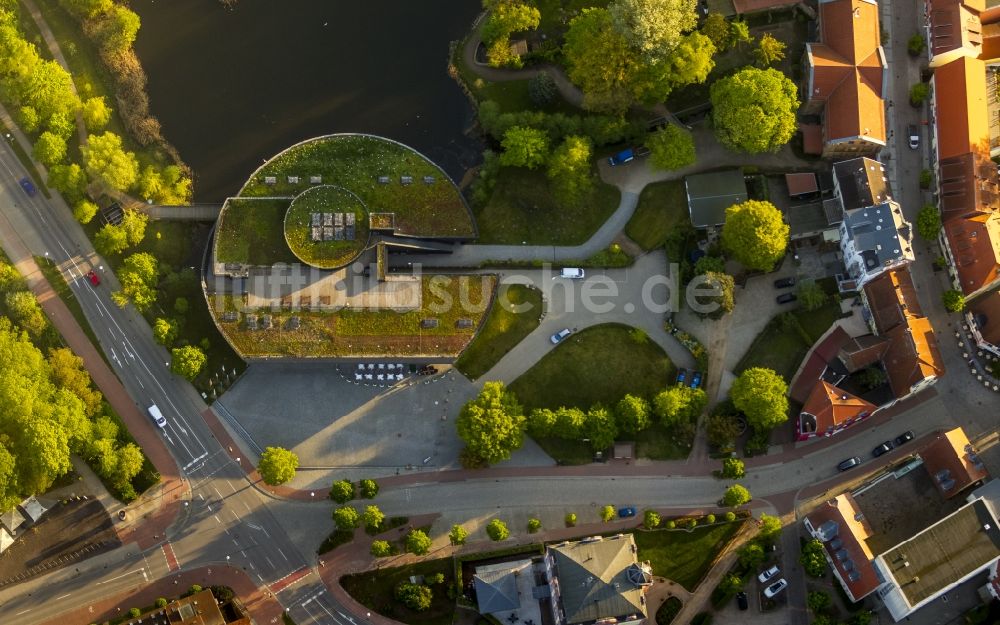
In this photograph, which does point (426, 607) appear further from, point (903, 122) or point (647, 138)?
point (903, 122)

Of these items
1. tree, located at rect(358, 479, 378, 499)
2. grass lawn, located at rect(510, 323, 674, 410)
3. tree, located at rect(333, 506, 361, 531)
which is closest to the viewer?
tree, located at rect(333, 506, 361, 531)

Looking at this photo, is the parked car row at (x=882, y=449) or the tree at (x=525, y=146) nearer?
the parked car row at (x=882, y=449)

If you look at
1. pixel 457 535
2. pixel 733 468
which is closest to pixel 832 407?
pixel 733 468

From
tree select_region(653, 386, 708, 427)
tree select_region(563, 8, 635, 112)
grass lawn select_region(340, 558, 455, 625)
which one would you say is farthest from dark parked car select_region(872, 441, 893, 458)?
grass lawn select_region(340, 558, 455, 625)

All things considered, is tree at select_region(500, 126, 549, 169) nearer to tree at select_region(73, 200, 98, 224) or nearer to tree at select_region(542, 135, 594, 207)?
tree at select_region(542, 135, 594, 207)

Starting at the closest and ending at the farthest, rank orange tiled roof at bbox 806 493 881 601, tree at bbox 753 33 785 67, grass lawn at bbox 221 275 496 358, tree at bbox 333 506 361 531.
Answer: orange tiled roof at bbox 806 493 881 601
tree at bbox 333 506 361 531
grass lawn at bbox 221 275 496 358
tree at bbox 753 33 785 67

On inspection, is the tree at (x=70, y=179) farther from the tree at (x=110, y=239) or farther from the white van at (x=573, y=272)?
the white van at (x=573, y=272)

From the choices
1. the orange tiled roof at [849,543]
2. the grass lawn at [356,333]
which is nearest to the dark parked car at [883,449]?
the orange tiled roof at [849,543]

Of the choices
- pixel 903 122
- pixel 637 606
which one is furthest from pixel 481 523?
pixel 903 122
